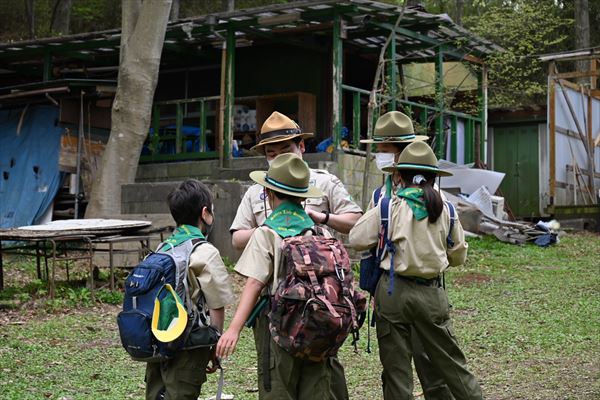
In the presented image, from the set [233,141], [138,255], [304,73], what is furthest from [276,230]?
[304,73]

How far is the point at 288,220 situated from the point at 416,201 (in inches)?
38.7

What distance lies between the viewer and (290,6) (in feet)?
45.5

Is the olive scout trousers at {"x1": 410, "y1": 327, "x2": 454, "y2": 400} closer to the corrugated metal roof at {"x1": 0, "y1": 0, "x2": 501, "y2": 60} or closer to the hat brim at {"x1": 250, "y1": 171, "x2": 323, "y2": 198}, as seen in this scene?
the hat brim at {"x1": 250, "y1": 171, "x2": 323, "y2": 198}

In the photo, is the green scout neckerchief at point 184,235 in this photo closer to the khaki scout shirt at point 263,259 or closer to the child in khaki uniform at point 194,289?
the child in khaki uniform at point 194,289

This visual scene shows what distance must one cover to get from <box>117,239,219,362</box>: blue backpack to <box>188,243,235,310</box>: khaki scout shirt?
1.5 inches

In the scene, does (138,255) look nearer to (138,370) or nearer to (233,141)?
(233,141)

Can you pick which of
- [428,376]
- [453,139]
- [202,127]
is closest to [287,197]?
[428,376]

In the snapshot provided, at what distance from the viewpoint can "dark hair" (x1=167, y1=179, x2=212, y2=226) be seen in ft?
14.8

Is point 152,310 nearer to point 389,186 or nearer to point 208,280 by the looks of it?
point 208,280

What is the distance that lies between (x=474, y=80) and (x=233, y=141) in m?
6.12

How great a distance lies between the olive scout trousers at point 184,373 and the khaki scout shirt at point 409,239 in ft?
3.79

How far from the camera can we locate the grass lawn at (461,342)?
6625mm

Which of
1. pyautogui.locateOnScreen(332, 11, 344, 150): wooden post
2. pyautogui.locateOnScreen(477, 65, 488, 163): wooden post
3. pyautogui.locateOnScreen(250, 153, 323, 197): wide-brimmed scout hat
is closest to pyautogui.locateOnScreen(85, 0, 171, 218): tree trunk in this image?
pyautogui.locateOnScreen(332, 11, 344, 150): wooden post

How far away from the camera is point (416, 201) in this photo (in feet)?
16.6
